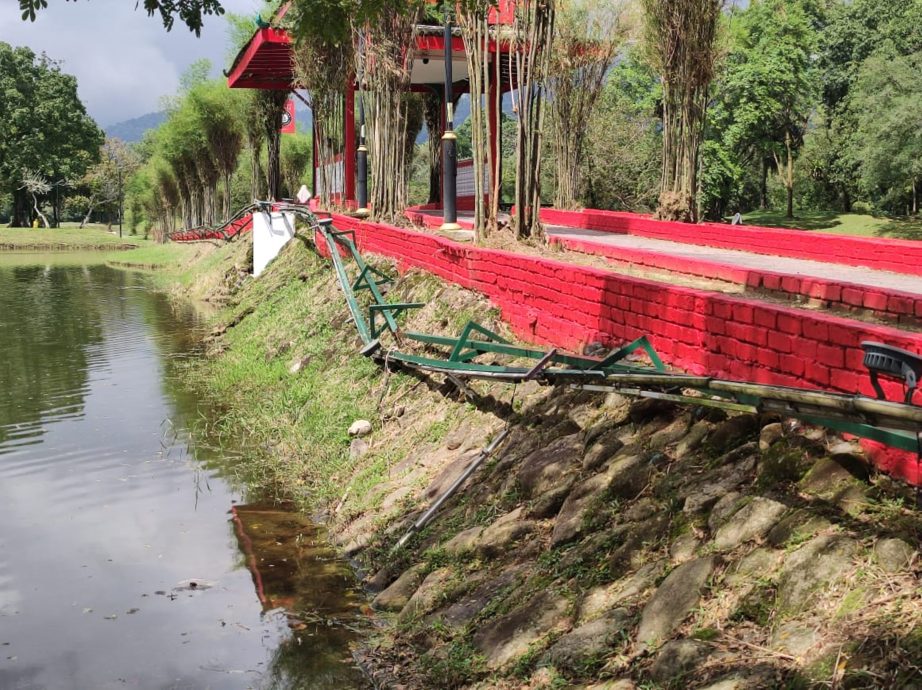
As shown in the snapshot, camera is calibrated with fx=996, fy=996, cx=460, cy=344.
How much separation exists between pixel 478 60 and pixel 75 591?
27.5 ft

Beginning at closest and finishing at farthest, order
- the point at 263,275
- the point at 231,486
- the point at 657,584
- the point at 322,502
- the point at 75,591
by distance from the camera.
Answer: the point at 657,584 < the point at 75,591 < the point at 322,502 < the point at 231,486 < the point at 263,275

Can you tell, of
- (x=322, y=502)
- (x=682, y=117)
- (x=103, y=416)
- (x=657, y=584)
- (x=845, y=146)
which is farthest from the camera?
(x=845, y=146)

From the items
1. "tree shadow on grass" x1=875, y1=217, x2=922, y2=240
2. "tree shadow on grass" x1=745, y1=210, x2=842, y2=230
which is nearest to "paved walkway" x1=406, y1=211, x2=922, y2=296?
"tree shadow on grass" x1=875, y1=217, x2=922, y2=240

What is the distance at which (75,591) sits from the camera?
26.3ft

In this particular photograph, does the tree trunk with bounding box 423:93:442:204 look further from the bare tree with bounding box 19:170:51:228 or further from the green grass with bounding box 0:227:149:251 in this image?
the bare tree with bounding box 19:170:51:228

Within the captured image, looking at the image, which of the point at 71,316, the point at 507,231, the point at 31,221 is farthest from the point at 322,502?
the point at 31,221

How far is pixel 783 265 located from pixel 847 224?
97.1ft

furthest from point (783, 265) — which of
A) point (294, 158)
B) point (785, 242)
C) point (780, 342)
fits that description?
point (294, 158)

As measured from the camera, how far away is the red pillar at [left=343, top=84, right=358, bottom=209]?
26.1m

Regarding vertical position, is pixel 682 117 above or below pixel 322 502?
above

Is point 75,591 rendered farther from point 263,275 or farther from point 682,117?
point 263,275

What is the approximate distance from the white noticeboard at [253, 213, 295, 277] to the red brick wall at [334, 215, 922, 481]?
13914mm

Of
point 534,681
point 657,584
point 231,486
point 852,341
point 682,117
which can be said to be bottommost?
point 231,486

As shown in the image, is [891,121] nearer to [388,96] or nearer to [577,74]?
[577,74]
